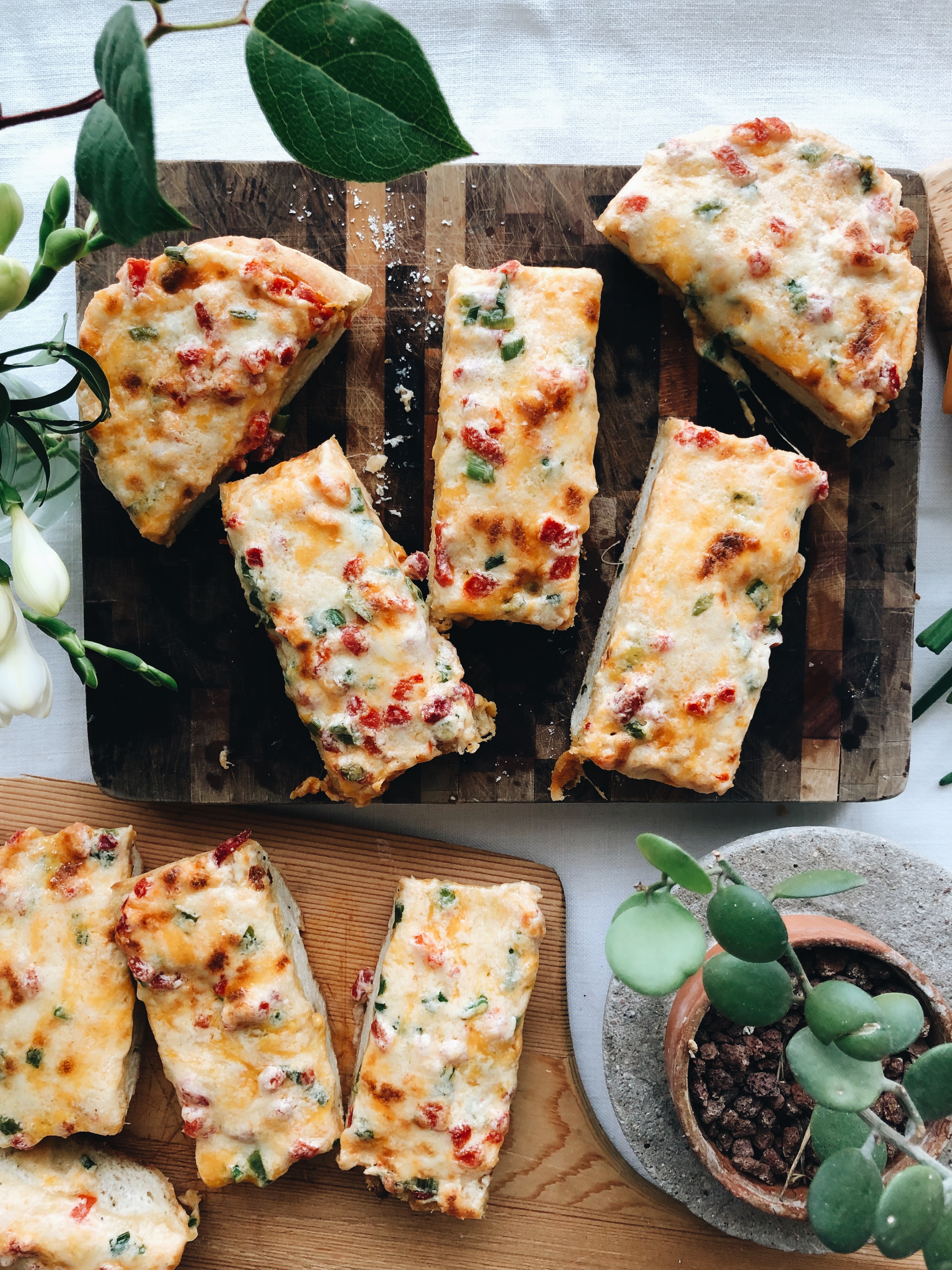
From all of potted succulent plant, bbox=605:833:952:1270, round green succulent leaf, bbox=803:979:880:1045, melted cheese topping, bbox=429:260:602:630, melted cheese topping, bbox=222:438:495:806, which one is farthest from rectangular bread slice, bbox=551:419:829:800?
round green succulent leaf, bbox=803:979:880:1045

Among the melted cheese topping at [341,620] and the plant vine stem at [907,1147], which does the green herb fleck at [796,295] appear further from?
the plant vine stem at [907,1147]

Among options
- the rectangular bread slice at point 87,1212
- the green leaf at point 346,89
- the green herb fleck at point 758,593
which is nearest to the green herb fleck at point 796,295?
the green herb fleck at point 758,593

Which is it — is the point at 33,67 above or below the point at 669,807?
above

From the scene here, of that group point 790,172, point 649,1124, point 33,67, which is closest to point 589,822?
point 649,1124

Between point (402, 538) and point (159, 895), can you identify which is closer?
point (159, 895)

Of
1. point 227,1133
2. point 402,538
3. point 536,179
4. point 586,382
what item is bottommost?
point 227,1133

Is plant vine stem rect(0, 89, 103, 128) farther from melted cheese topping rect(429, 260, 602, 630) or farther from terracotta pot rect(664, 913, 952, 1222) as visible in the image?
terracotta pot rect(664, 913, 952, 1222)

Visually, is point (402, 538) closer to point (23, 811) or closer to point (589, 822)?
point (589, 822)
